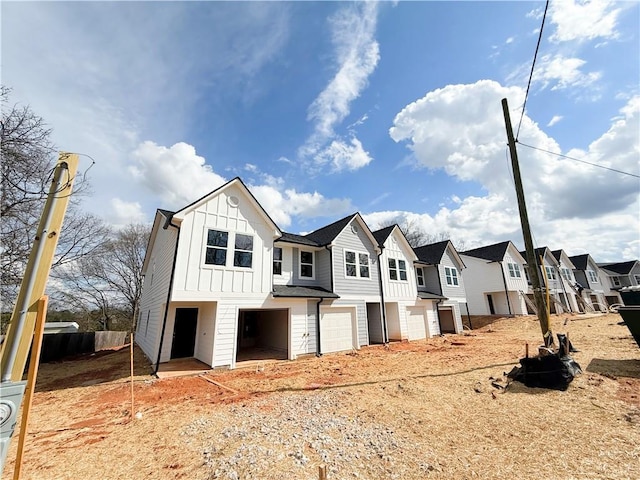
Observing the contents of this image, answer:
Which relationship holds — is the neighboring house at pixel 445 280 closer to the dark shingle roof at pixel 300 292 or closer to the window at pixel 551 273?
the dark shingle roof at pixel 300 292

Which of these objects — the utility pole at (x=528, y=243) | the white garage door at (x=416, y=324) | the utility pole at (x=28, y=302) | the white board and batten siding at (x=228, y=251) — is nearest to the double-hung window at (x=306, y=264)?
the white board and batten siding at (x=228, y=251)

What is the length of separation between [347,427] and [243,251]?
8410mm

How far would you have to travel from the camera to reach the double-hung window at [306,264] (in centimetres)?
1521

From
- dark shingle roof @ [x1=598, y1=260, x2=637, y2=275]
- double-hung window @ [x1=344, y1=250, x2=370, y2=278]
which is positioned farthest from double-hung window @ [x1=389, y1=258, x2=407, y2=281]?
dark shingle roof @ [x1=598, y1=260, x2=637, y2=275]

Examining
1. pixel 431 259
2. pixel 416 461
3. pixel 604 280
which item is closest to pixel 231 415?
pixel 416 461

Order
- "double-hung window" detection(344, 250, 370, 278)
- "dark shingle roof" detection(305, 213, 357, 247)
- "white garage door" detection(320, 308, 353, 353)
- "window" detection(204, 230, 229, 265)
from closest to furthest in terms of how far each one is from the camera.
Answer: "window" detection(204, 230, 229, 265), "white garage door" detection(320, 308, 353, 353), "dark shingle roof" detection(305, 213, 357, 247), "double-hung window" detection(344, 250, 370, 278)

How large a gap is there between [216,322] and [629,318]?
14.2 metres

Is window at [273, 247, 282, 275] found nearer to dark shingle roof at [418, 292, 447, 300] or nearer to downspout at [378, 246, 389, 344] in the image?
downspout at [378, 246, 389, 344]

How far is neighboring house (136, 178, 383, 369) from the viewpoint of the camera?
34.9ft

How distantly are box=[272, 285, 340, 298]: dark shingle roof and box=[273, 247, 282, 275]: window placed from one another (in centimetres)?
88

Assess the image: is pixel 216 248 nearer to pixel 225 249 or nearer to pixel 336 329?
pixel 225 249

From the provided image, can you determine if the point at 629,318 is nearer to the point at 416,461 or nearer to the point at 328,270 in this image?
the point at 416,461

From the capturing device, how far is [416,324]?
1841 cm

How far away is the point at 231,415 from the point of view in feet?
19.3
